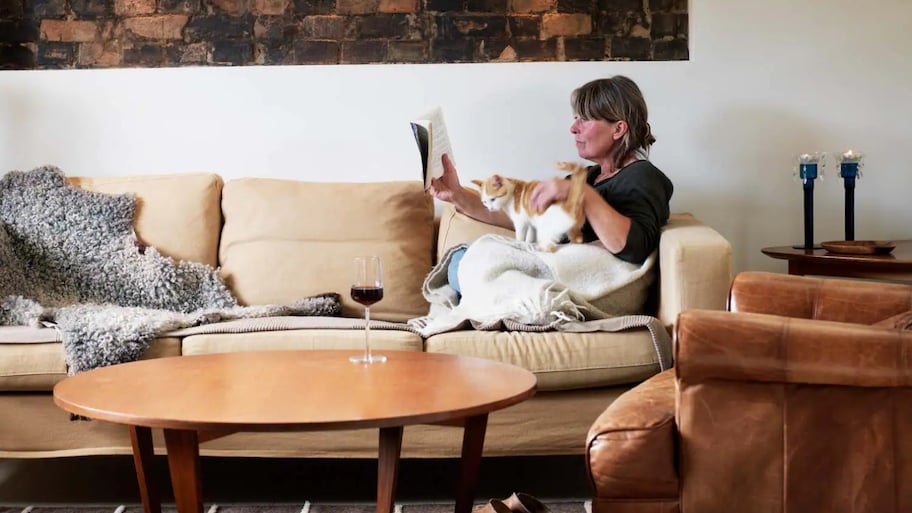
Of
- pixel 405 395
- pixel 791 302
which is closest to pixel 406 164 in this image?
pixel 791 302

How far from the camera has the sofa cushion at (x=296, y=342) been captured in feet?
7.58

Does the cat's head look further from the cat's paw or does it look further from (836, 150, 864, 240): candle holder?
(836, 150, 864, 240): candle holder

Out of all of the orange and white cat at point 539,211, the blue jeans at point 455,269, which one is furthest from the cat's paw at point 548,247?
the blue jeans at point 455,269

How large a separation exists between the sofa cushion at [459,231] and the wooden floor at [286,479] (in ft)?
2.09

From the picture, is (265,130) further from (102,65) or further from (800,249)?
(800,249)

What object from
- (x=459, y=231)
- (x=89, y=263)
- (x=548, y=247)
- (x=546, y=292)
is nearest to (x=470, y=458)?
(x=546, y=292)

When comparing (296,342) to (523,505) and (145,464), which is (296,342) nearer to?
(145,464)

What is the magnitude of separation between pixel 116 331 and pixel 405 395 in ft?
3.39

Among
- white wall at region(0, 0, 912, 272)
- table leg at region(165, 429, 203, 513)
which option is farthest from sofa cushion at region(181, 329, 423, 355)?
white wall at region(0, 0, 912, 272)

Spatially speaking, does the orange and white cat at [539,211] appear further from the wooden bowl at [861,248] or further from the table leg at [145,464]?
the table leg at [145,464]

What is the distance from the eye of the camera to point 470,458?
1.80 meters

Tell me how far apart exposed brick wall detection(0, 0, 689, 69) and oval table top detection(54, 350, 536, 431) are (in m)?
2.04

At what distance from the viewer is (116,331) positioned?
7.46 ft

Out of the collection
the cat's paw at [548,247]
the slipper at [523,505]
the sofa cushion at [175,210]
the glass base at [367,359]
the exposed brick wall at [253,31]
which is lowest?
the slipper at [523,505]
